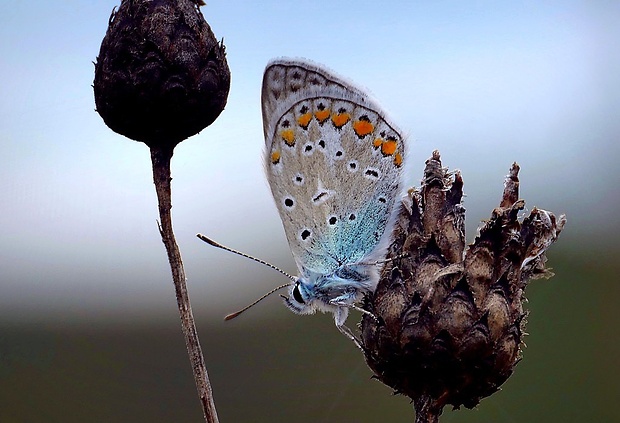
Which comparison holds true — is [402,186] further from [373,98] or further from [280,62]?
[280,62]

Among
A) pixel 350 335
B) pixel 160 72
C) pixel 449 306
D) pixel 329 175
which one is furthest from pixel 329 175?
pixel 160 72

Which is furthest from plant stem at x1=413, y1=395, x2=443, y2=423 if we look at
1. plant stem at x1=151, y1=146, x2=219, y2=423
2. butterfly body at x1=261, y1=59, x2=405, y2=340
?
plant stem at x1=151, y1=146, x2=219, y2=423

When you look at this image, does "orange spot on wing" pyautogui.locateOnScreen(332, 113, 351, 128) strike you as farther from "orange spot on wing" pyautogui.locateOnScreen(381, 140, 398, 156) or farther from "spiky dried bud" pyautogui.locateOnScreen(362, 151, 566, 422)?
"spiky dried bud" pyautogui.locateOnScreen(362, 151, 566, 422)

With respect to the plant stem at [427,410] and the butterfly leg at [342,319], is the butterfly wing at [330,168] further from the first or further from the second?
the plant stem at [427,410]

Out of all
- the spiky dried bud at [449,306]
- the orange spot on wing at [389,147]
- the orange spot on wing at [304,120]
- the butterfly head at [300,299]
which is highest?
the orange spot on wing at [304,120]

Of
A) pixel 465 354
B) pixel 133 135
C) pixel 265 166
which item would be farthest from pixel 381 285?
pixel 133 135

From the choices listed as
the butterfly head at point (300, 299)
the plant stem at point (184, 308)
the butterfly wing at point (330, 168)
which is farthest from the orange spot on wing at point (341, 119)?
the plant stem at point (184, 308)

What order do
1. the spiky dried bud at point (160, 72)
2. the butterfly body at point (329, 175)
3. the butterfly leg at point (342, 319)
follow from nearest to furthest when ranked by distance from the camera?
the spiky dried bud at point (160, 72) → the butterfly leg at point (342, 319) → the butterfly body at point (329, 175)

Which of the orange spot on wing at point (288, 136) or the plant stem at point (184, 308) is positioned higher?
the orange spot on wing at point (288, 136)
